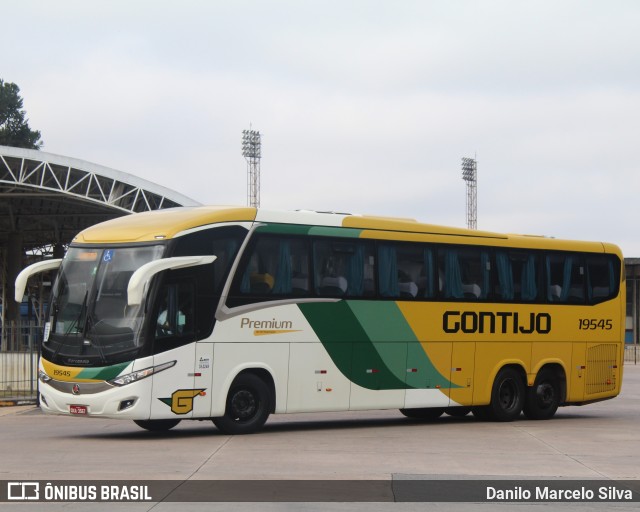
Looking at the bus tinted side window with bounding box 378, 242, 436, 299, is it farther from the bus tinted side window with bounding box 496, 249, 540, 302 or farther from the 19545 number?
the 19545 number

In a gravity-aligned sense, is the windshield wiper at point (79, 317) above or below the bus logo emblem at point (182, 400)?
above

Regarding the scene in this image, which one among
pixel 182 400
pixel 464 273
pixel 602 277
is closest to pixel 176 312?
pixel 182 400

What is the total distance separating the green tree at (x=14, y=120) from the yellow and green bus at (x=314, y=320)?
9831 cm

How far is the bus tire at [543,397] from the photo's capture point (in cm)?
2259

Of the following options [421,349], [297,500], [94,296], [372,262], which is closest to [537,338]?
[421,349]

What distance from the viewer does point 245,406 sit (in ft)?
59.5

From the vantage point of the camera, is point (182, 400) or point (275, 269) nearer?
point (182, 400)

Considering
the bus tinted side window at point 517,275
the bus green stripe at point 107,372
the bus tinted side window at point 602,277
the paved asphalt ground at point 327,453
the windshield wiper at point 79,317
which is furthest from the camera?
Result: the bus tinted side window at point 602,277

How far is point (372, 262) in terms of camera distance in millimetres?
19719

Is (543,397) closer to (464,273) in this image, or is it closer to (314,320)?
(464,273)

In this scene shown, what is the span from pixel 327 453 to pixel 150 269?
370 centimetres

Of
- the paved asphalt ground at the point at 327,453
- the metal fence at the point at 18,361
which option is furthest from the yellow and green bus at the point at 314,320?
the metal fence at the point at 18,361

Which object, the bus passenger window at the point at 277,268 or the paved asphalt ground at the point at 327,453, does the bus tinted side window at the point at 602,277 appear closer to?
the paved asphalt ground at the point at 327,453

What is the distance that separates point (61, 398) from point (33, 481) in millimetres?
5203
